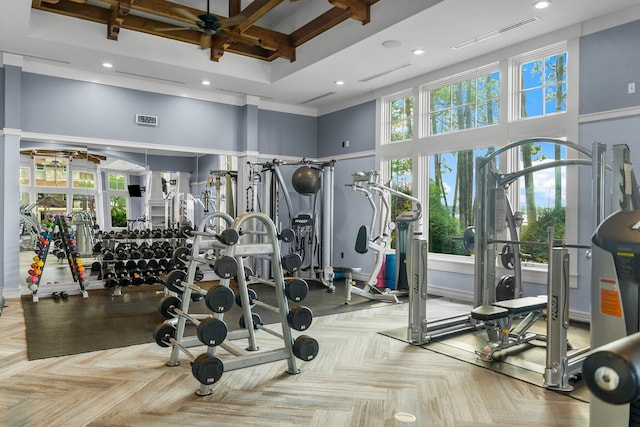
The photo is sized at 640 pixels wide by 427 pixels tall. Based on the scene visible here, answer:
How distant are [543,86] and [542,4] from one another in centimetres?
120

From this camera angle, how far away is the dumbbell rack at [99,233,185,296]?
5.89 meters

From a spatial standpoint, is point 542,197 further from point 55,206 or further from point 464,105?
point 55,206

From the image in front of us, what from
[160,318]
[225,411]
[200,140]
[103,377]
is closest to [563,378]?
[225,411]

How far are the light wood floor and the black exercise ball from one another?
3304 millimetres

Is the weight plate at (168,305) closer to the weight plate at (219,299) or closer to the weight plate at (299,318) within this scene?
the weight plate at (219,299)

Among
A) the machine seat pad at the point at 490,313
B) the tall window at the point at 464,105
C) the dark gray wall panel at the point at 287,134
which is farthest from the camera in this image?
the dark gray wall panel at the point at 287,134

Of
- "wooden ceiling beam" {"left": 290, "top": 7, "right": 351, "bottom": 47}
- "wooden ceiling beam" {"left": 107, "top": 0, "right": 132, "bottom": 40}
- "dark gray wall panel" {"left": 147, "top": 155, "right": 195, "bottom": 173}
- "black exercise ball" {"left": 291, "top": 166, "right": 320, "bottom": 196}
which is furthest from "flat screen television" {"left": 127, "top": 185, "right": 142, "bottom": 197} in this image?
"wooden ceiling beam" {"left": 290, "top": 7, "right": 351, "bottom": 47}

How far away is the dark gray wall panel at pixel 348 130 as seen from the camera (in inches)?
293

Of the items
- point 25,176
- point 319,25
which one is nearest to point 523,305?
point 319,25

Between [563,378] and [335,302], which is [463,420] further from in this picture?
[335,302]

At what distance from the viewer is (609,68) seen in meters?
4.46

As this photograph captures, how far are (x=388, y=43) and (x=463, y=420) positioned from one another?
13.5 feet

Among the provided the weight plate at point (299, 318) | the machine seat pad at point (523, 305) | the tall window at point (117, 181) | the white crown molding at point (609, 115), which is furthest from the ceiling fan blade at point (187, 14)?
the white crown molding at point (609, 115)

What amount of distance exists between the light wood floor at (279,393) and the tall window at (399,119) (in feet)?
13.3
